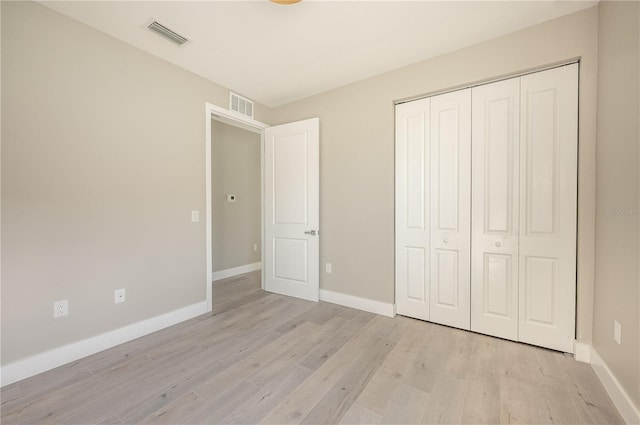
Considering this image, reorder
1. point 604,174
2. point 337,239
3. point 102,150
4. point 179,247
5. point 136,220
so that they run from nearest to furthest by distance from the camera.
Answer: point 604,174 < point 102,150 < point 136,220 < point 179,247 < point 337,239

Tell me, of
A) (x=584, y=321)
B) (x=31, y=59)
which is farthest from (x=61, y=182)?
(x=584, y=321)

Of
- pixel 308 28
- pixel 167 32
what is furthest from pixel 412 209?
pixel 167 32

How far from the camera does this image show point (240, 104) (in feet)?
11.0

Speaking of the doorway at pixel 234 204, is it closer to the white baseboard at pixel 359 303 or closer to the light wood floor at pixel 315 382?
the white baseboard at pixel 359 303

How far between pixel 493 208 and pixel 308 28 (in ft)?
7.37

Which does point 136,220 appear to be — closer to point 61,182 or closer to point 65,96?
point 61,182

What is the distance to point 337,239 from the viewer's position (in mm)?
3252

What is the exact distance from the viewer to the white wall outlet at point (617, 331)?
1.55 m

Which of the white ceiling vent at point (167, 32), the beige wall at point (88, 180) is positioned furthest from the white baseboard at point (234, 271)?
the white ceiling vent at point (167, 32)

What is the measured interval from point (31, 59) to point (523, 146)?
3845mm

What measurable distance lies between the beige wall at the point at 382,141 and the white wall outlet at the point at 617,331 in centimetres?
42

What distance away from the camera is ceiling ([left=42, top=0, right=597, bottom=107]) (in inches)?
75.5

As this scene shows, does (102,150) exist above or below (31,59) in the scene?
below

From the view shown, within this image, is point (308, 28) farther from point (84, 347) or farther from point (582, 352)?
point (582, 352)
